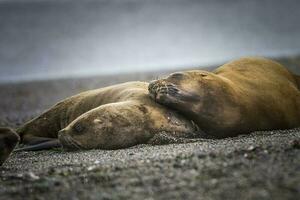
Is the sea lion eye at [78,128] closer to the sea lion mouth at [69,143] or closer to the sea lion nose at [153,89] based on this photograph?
the sea lion mouth at [69,143]

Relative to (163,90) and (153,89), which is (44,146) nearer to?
(153,89)

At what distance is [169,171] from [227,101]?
2.40m

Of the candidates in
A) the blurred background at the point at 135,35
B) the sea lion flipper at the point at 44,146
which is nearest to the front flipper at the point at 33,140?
the sea lion flipper at the point at 44,146

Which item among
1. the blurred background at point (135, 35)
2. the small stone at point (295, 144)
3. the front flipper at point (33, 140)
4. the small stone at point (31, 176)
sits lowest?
the blurred background at point (135, 35)

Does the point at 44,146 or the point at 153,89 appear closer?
the point at 153,89

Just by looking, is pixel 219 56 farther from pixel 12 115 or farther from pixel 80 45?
pixel 12 115

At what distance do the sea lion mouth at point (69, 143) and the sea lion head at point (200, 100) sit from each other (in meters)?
1.06

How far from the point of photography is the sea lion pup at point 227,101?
30.9ft

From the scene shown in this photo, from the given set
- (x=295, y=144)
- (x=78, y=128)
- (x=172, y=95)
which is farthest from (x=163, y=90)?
(x=295, y=144)

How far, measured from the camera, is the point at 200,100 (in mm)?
9422

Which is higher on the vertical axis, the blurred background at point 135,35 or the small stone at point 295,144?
the small stone at point 295,144

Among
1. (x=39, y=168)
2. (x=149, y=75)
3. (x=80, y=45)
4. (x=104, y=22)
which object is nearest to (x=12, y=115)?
(x=149, y=75)

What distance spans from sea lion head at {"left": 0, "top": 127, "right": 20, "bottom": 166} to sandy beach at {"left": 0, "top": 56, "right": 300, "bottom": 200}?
5.4 inches

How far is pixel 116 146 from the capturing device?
370 inches
